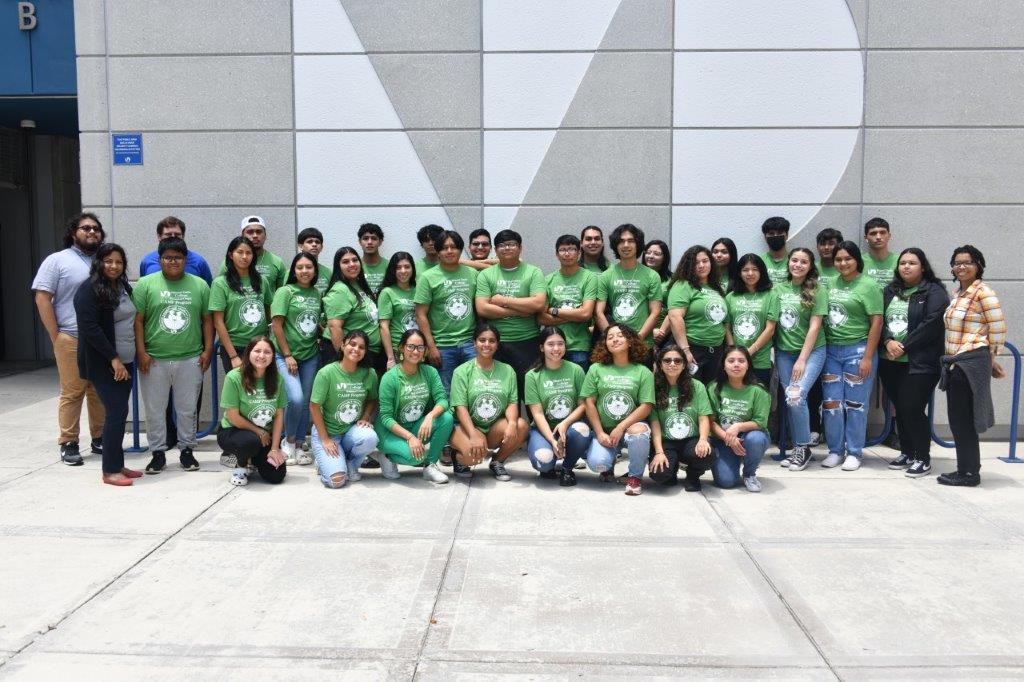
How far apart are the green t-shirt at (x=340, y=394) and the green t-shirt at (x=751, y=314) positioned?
292cm

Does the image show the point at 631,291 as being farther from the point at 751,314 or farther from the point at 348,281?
the point at 348,281

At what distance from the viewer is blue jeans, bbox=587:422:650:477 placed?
18.4ft

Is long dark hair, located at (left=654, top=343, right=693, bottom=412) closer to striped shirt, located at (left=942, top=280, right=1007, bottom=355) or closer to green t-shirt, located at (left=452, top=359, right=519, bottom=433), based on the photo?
green t-shirt, located at (left=452, top=359, right=519, bottom=433)

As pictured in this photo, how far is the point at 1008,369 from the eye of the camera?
7516 mm

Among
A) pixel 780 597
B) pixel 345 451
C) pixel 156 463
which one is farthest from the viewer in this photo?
pixel 156 463

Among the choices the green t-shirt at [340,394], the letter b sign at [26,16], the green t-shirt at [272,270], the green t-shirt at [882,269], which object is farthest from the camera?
the letter b sign at [26,16]

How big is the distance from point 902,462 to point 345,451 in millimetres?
4379

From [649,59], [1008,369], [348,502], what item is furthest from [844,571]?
[649,59]

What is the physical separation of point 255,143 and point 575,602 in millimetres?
5555

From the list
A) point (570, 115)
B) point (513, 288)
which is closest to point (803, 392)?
point (513, 288)

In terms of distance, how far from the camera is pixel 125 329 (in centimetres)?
607

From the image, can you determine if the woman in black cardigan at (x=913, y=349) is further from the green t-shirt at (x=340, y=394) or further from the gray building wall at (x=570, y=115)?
the green t-shirt at (x=340, y=394)

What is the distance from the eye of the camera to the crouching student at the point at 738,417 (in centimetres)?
569

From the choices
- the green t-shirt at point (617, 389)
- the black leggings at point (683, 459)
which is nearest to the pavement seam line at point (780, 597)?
the black leggings at point (683, 459)
